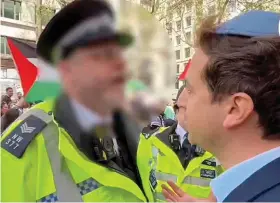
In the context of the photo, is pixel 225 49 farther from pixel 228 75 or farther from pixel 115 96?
pixel 115 96

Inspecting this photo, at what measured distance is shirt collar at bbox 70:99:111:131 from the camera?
0.79 meters

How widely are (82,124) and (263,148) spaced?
0.40 m

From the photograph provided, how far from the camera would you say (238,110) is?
800mm

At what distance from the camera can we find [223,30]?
87cm

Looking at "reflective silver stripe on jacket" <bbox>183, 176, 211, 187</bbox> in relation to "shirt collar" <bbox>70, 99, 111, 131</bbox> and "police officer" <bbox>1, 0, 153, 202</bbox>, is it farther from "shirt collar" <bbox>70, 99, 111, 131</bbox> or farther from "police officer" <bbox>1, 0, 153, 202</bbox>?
"shirt collar" <bbox>70, 99, 111, 131</bbox>

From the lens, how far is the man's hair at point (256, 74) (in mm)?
807

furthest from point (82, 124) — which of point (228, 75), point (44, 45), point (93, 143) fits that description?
point (228, 75)

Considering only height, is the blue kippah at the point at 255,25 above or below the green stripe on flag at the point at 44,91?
above

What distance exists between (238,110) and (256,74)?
0.09m

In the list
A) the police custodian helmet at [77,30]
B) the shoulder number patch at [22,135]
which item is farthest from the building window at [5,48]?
the police custodian helmet at [77,30]

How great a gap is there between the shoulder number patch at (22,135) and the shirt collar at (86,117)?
130mm

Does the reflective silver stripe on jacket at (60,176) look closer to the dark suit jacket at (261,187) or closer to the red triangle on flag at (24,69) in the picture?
the red triangle on flag at (24,69)

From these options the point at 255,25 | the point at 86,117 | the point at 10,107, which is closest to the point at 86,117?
the point at 86,117

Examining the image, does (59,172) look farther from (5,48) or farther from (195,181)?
(5,48)
